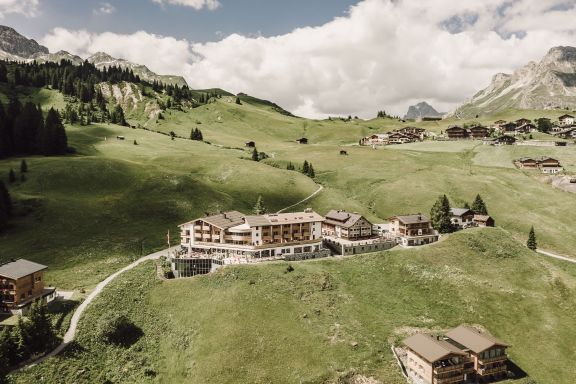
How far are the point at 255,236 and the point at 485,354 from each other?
5124cm

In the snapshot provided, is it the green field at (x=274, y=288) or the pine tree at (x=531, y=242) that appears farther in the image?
the pine tree at (x=531, y=242)

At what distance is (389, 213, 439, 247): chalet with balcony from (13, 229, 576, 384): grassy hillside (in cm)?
932

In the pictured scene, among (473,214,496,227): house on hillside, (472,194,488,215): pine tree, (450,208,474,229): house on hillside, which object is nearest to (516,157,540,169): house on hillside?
(472,194,488,215): pine tree

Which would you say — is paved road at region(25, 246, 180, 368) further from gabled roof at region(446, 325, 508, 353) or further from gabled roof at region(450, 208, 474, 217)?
gabled roof at region(450, 208, 474, 217)

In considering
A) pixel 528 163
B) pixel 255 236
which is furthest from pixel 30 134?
pixel 528 163

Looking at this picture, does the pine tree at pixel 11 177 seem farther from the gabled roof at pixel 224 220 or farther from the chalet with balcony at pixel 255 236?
the gabled roof at pixel 224 220

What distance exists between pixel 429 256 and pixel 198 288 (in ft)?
173

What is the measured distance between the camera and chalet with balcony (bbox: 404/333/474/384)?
2438 inches

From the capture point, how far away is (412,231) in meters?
110

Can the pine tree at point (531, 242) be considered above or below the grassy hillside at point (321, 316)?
above

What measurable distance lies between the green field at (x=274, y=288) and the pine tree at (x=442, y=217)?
34.1 ft

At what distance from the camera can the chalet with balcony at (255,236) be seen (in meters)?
93.9

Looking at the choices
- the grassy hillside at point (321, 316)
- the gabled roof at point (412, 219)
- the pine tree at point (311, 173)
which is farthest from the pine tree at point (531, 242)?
the pine tree at point (311, 173)

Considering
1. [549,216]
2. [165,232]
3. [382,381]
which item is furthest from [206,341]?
[549,216]
